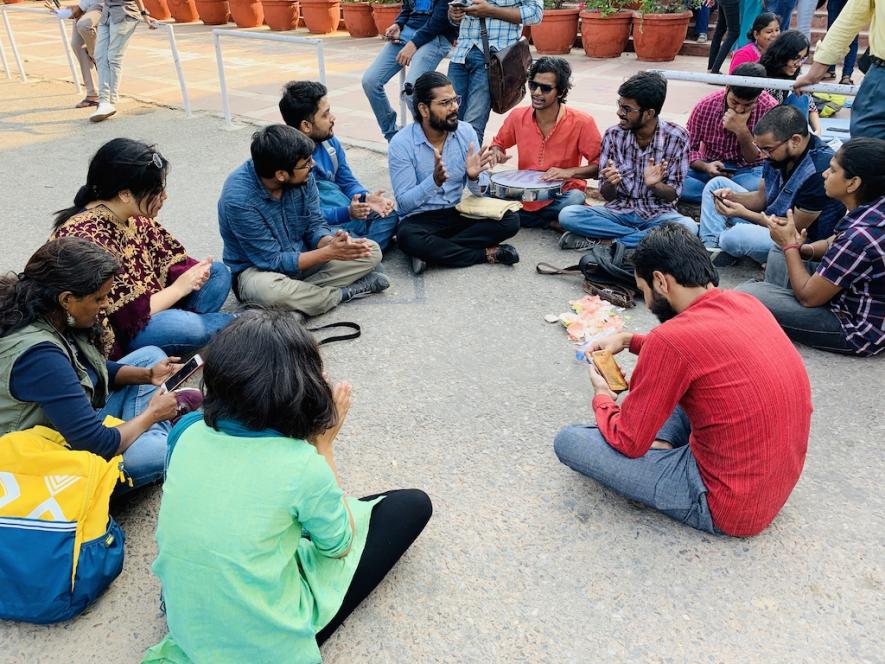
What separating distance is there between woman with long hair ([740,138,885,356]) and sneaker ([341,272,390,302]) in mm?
2138

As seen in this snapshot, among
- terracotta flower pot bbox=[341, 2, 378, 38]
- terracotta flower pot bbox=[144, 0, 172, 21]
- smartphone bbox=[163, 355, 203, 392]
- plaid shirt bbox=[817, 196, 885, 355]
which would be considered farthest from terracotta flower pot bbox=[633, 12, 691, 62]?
terracotta flower pot bbox=[144, 0, 172, 21]

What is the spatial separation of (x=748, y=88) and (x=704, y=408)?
335 cm

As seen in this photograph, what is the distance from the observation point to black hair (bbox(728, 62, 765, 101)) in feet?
15.7

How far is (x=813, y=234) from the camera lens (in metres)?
4.04

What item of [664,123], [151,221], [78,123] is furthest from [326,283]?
[78,123]

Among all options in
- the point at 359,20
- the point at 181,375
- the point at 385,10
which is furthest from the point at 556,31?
the point at 181,375

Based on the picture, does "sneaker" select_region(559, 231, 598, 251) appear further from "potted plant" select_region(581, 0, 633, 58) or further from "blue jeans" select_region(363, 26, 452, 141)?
"potted plant" select_region(581, 0, 633, 58)

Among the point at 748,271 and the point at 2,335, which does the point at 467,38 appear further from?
the point at 2,335

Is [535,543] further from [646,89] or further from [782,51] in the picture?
[782,51]

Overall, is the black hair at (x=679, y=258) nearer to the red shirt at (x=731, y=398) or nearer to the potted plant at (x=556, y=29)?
the red shirt at (x=731, y=398)

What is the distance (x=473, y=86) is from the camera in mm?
5703

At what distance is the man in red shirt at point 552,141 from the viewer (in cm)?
492

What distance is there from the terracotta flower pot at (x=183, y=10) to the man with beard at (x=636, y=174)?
1552 cm

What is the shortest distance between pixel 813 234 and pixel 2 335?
404 cm
